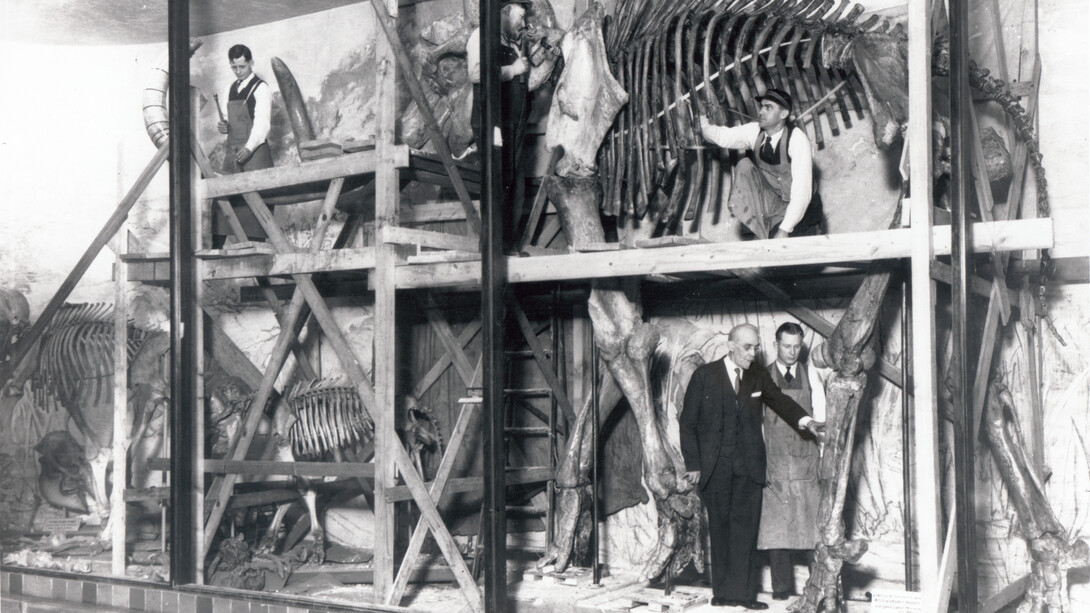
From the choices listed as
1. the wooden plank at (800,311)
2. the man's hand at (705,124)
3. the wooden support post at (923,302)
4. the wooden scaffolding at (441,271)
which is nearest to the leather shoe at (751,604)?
the wooden scaffolding at (441,271)

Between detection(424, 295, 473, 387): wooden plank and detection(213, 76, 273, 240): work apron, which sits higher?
detection(213, 76, 273, 240): work apron

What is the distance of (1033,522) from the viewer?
272 inches

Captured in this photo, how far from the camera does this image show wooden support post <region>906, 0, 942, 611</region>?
19.2 ft

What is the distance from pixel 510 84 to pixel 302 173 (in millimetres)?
1791

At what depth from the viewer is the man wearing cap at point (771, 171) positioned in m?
7.07

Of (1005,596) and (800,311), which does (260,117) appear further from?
(1005,596)

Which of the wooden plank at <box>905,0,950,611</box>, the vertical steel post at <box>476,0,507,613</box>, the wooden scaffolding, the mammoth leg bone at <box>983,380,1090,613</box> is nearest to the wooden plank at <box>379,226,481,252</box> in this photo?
the wooden scaffolding

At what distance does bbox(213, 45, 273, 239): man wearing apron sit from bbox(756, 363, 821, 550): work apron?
16.4ft

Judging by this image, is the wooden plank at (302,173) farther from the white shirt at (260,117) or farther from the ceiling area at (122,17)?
the ceiling area at (122,17)

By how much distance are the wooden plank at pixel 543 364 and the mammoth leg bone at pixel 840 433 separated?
2.58 m

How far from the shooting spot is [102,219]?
1359 centimetres

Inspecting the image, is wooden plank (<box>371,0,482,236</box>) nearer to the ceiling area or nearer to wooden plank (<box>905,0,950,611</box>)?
wooden plank (<box>905,0,950,611</box>)

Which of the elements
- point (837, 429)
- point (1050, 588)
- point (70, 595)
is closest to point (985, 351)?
point (837, 429)

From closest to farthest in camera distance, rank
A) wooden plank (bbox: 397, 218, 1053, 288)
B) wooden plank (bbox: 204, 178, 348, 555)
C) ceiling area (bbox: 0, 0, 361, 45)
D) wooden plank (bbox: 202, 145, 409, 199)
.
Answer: wooden plank (bbox: 397, 218, 1053, 288), wooden plank (bbox: 202, 145, 409, 199), wooden plank (bbox: 204, 178, 348, 555), ceiling area (bbox: 0, 0, 361, 45)
